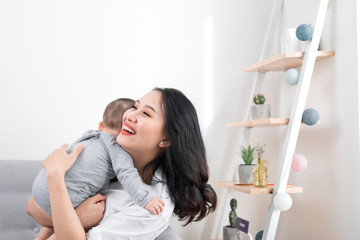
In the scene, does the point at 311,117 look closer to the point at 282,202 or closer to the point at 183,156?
the point at 282,202

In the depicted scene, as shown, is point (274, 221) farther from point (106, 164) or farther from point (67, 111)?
point (67, 111)

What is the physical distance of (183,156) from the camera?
4.59 feet

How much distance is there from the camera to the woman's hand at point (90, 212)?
4.42ft

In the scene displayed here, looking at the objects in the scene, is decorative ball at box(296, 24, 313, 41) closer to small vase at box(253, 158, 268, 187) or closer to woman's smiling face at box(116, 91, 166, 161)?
small vase at box(253, 158, 268, 187)

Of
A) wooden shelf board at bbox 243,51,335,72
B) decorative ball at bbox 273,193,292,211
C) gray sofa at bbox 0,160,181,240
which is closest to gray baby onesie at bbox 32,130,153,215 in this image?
gray sofa at bbox 0,160,181,240

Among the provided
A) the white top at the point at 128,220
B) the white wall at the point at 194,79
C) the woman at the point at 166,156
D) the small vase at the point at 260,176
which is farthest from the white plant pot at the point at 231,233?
the white top at the point at 128,220

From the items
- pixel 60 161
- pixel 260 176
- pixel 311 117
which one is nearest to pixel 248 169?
pixel 260 176

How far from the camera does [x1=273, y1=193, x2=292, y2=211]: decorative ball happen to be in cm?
175

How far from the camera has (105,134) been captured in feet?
4.86

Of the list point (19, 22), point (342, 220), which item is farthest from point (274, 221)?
point (19, 22)

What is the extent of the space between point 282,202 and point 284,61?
0.73 metres

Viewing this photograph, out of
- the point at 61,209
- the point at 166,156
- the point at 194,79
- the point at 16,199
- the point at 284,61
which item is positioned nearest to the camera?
the point at 61,209

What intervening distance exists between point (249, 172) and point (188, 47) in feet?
2.78

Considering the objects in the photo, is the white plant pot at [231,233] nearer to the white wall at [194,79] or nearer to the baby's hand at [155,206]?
the white wall at [194,79]
